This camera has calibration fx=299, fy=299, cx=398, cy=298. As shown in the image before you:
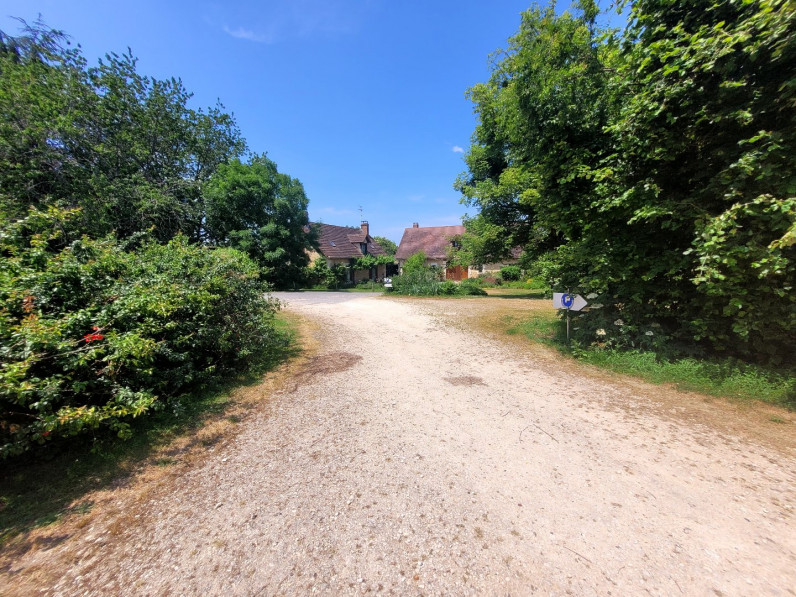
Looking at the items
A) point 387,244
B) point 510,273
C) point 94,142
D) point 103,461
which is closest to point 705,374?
point 103,461

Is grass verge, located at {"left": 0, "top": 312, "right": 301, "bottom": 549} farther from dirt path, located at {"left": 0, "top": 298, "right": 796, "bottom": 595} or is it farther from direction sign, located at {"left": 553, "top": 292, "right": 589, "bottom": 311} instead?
direction sign, located at {"left": 553, "top": 292, "right": 589, "bottom": 311}

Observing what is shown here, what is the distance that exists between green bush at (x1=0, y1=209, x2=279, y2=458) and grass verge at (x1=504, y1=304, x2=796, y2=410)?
6.63 metres

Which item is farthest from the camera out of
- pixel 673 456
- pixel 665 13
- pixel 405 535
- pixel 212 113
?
pixel 212 113

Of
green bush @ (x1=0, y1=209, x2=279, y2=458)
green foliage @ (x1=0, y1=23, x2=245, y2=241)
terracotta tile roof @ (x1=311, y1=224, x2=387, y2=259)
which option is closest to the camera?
green bush @ (x1=0, y1=209, x2=279, y2=458)

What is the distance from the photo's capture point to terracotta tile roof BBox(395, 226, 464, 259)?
33.5 metres

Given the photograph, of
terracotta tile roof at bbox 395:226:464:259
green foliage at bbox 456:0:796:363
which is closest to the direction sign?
green foliage at bbox 456:0:796:363

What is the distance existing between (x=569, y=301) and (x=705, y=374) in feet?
7.62

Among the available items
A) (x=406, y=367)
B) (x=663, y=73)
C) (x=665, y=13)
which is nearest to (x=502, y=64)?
(x=665, y=13)

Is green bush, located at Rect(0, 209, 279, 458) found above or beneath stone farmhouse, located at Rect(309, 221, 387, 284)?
beneath

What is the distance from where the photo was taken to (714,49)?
3.62 metres

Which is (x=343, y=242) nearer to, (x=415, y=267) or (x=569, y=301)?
(x=415, y=267)

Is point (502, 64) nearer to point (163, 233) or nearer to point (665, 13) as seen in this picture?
point (665, 13)

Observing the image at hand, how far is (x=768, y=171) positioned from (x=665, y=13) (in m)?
2.92

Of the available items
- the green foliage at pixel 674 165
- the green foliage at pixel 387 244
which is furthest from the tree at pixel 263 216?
the green foliage at pixel 387 244
